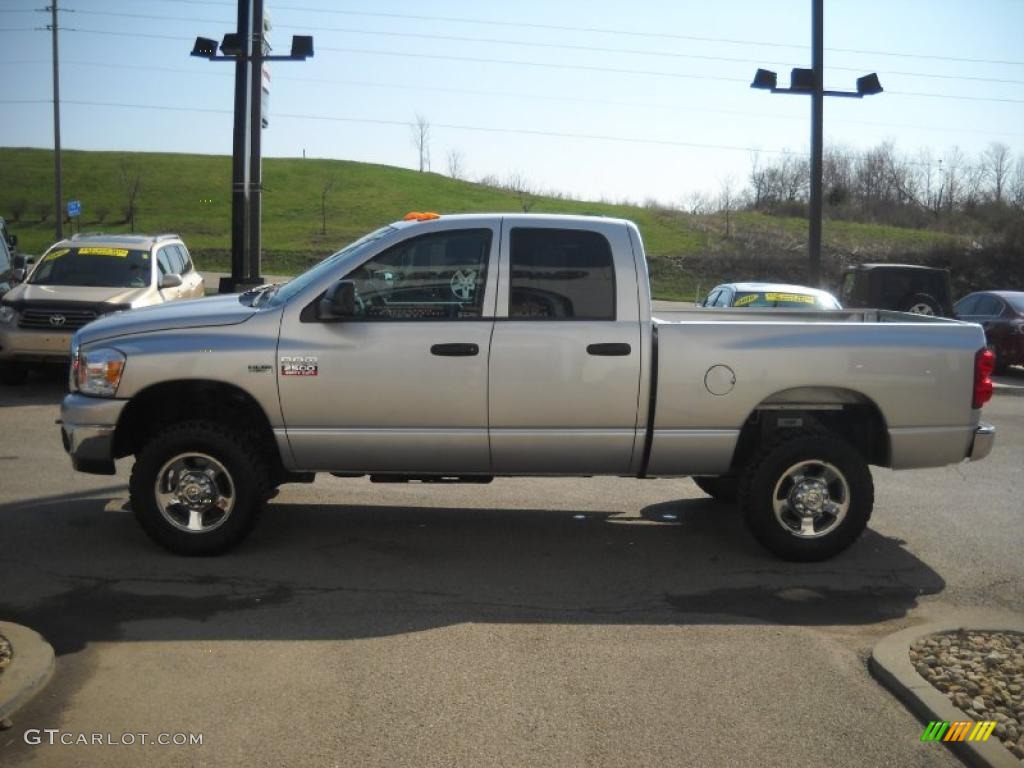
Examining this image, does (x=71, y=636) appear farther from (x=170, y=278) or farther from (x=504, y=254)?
(x=170, y=278)

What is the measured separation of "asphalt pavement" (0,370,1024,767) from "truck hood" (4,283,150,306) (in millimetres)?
4722

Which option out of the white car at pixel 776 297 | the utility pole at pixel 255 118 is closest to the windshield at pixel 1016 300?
the white car at pixel 776 297

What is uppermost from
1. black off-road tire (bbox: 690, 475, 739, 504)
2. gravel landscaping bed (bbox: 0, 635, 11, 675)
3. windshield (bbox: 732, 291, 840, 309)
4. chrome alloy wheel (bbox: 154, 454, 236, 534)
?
windshield (bbox: 732, 291, 840, 309)

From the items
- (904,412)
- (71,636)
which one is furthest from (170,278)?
(904,412)

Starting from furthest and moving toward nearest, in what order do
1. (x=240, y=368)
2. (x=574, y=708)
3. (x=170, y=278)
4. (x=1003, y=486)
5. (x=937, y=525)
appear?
(x=170, y=278) < (x=1003, y=486) < (x=937, y=525) < (x=240, y=368) < (x=574, y=708)

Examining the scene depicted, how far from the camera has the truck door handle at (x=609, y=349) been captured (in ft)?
21.5

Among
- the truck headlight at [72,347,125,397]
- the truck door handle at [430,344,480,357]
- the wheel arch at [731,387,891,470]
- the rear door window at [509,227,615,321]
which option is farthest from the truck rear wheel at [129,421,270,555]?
the wheel arch at [731,387,891,470]

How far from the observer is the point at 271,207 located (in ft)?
224

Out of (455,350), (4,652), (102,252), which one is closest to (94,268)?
(102,252)

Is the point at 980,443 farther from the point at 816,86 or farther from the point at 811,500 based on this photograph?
the point at 816,86

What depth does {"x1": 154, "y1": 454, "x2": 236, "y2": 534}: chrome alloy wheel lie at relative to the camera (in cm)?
661

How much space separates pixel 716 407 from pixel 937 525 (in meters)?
2.51

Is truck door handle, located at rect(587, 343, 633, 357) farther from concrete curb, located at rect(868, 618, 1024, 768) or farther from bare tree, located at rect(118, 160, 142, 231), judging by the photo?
bare tree, located at rect(118, 160, 142, 231)

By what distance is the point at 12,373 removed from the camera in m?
13.8
